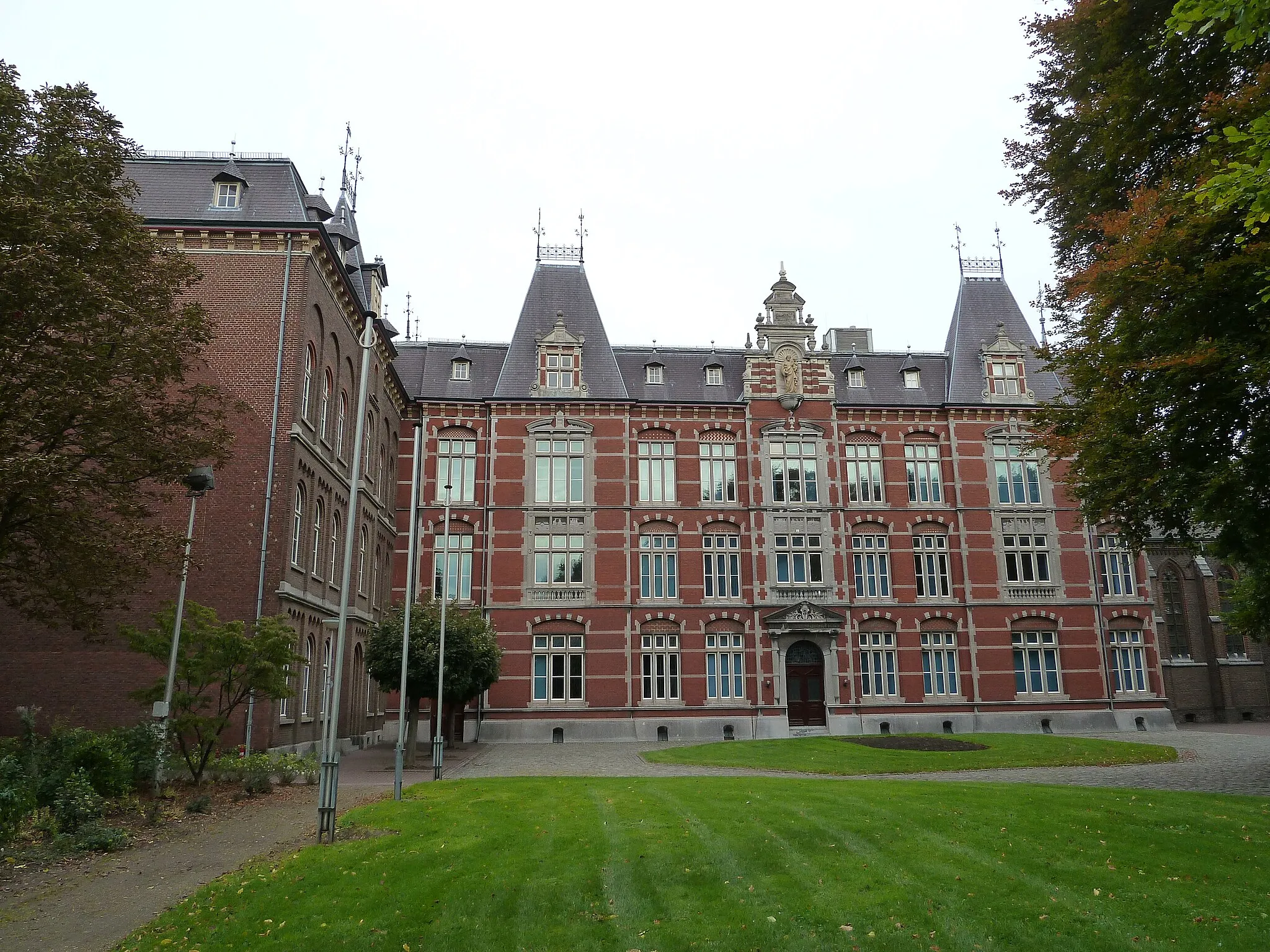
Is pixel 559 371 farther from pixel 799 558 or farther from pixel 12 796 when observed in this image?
pixel 12 796

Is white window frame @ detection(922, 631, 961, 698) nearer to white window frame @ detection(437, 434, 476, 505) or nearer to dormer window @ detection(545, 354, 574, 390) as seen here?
dormer window @ detection(545, 354, 574, 390)

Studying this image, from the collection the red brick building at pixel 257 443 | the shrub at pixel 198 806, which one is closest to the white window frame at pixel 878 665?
the red brick building at pixel 257 443

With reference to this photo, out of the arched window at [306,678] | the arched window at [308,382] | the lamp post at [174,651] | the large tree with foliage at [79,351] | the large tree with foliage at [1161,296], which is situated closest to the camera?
the large tree with foliage at [1161,296]

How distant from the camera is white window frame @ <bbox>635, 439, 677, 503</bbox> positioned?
41.7 metres

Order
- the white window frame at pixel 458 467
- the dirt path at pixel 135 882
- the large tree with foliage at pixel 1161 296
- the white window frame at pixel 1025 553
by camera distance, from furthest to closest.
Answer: the white window frame at pixel 1025 553, the white window frame at pixel 458 467, the large tree with foliage at pixel 1161 296, the dirt path at pixel 135 882

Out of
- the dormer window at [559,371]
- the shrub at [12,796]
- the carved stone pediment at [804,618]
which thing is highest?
the dormer window at [559,371]

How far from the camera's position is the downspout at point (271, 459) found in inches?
942

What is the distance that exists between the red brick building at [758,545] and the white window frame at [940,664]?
0.11 metres

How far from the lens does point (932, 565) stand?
42.3 m

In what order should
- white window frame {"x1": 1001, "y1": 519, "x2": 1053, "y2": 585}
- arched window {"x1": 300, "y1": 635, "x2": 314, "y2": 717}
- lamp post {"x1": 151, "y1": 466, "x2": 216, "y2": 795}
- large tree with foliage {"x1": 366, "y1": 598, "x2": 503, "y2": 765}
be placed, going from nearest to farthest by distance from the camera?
lamp post {"x1": 151, "y1": 466, "x2": 216, "y2": 795}, arched window {"x1": 300, "y1": 635, "x2": 314, "y2": 717}, large tree with foliage {"x1": 366, "y1": 598, "x2": 503, "y2": 765}, white window frame {"x1": 1001, "y1": 519, "x2": 1053, "y2": 585}

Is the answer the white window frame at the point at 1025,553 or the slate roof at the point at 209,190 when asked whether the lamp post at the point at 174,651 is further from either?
the white window frame at the point at 1025,553

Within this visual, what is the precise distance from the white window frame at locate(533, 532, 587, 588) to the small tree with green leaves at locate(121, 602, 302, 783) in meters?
19.0

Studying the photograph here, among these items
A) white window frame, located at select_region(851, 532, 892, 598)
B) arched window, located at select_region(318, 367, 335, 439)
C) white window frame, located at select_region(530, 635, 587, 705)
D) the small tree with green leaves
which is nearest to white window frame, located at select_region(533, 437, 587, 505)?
white window frame, located at select_region(530, 635, 587, 705)

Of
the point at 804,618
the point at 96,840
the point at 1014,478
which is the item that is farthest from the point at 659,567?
the point at 96,840
